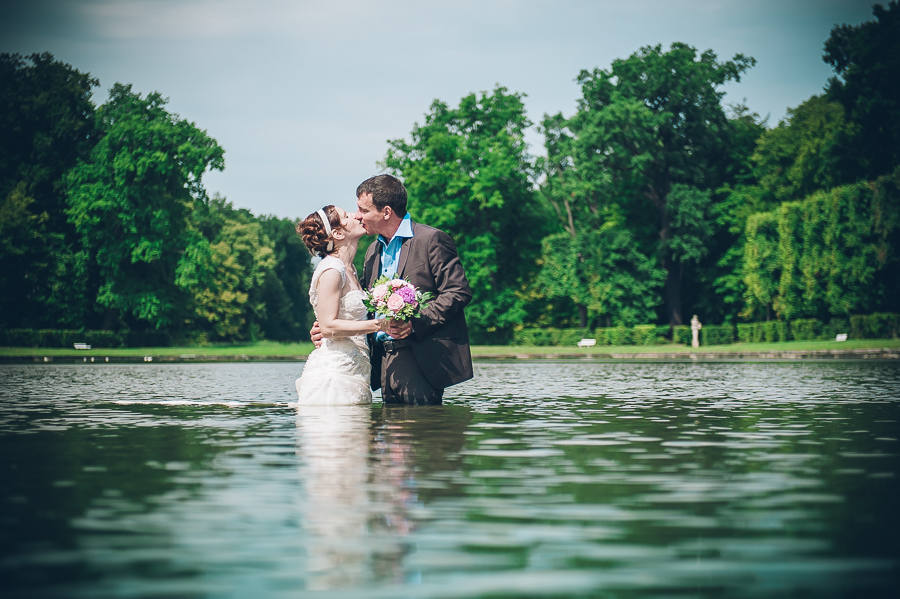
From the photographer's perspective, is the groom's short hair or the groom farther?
the groom's short hair

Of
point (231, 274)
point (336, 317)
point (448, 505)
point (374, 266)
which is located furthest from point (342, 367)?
point (231, 274)

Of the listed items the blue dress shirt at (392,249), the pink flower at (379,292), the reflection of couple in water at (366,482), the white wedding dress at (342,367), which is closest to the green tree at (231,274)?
the white wedding dress at (342,367)

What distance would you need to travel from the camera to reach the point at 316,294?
10703mm

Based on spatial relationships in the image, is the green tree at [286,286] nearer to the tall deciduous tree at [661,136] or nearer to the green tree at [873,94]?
the tall deciduous tree at [661,136]

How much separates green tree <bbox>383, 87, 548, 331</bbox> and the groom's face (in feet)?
161

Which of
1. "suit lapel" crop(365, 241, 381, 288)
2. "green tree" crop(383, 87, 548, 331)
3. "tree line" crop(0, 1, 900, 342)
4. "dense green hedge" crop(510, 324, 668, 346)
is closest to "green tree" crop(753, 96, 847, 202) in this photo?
"tree line" crop(0, 1, 900, 342)

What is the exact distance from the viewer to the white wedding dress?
421 inches

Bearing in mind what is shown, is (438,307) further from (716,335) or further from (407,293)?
(716,335)

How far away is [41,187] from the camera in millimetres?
57781

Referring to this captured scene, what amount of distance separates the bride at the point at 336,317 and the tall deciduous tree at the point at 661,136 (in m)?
46.4

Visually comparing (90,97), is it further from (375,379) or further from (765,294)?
(375,379)

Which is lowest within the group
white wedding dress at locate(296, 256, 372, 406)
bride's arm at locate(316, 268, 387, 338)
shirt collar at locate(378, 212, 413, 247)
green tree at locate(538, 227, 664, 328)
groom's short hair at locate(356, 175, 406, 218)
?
white wedding dress at locate(296, 256, 372, 406)

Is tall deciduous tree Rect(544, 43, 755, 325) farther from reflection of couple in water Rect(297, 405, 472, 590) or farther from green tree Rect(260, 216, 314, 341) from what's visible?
green tree Rect(260, 216, 314, 341)

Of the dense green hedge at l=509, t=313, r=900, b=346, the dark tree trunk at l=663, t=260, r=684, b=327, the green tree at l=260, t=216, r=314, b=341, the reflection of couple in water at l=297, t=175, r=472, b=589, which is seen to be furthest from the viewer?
the green tree at l=260, t=216, r=314, b=341
